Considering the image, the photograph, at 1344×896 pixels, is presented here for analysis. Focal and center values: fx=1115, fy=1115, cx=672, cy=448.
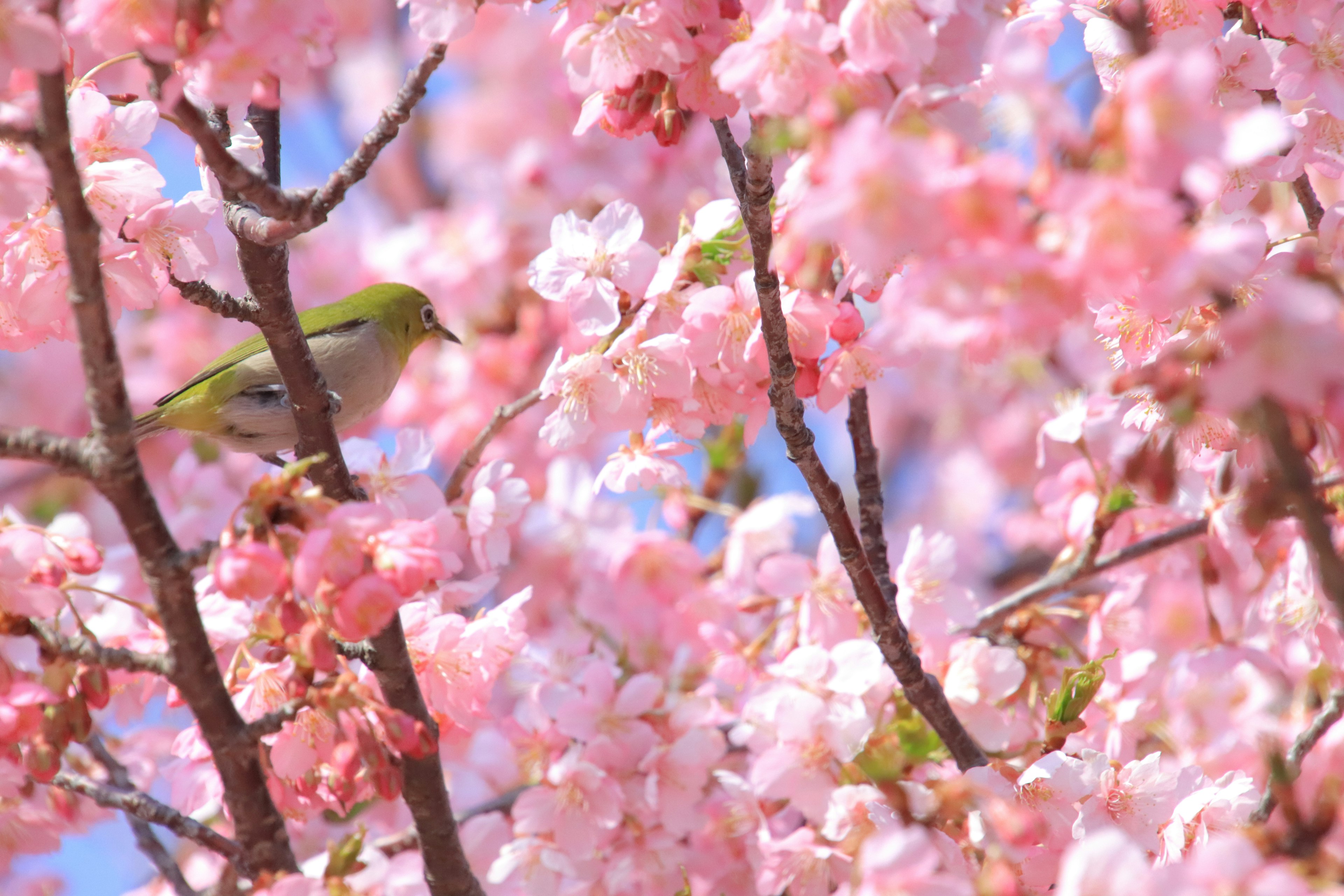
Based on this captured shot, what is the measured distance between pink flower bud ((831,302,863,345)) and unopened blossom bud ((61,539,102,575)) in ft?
4.50

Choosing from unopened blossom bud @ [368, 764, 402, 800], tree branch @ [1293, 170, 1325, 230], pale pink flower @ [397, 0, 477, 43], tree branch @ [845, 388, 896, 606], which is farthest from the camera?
tree branch @ [845, 388, 896, 606]

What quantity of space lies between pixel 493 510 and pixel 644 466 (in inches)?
16.5

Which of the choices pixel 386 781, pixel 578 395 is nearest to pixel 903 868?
pixel 386 781

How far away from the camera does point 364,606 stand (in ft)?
4.89

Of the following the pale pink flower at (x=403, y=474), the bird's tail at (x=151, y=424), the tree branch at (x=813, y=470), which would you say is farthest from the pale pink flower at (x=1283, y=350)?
the bird's tail at (x=151, y=424)

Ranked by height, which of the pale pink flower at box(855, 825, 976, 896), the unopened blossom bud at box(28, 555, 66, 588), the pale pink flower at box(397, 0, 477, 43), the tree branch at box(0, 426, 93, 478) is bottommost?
Answer: the pale pink flower at box(855, 825, 976, 896)

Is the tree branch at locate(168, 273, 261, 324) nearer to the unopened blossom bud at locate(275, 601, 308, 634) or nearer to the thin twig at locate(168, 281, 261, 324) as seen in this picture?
the thin twig at locate(168, 281, 261, 324)

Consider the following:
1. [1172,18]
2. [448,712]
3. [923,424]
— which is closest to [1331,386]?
[1172,18]

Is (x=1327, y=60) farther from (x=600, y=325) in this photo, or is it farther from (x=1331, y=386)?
(x=600, y=325)

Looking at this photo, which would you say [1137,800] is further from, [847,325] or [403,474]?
[403,474]

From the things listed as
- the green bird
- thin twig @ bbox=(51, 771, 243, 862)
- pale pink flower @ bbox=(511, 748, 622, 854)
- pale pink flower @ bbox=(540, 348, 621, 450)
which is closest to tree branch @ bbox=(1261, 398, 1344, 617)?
pale pink flower @ bbox=(540, 348, 621, 450)

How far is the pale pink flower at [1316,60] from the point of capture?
202cm

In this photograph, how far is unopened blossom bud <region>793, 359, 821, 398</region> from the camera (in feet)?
6.94

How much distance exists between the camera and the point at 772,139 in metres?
1.30
